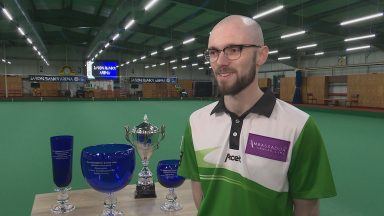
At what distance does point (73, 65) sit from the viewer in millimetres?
31438

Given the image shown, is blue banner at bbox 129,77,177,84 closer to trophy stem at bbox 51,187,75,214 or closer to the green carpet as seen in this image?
the green carpet

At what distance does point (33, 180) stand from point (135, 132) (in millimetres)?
2364

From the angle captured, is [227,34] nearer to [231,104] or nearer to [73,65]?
[231,104]

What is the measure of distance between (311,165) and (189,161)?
515 millimetres

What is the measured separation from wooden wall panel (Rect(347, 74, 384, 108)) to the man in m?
16.3

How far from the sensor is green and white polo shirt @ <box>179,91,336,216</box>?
1.06m

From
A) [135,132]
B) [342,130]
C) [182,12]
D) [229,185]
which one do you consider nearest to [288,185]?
[229,185]

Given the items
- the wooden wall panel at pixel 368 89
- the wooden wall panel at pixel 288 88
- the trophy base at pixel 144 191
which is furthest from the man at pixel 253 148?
the wooden wall panel at pixel 288 88

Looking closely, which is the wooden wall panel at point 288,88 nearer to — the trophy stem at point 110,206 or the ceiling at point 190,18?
the ceiling at point 190,18

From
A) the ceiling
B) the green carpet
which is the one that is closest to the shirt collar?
the green carpet

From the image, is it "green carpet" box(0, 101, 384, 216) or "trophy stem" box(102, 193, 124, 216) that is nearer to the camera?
"trophy stem" box(102, 193, 124, 216)

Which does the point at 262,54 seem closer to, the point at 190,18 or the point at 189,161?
the point at 189,161

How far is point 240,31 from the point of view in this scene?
109 centimetres

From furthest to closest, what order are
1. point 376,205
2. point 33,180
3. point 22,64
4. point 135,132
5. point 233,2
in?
point 22,64, point 233,2, point 33,180, point 376,205, point 135,132
